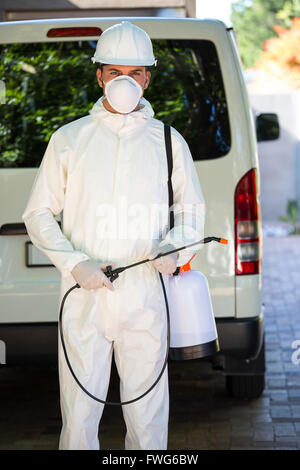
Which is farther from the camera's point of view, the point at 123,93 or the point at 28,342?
the point at 28,342

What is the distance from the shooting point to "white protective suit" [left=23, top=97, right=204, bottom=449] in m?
3.43

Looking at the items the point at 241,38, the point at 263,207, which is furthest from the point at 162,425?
the point at 241,38

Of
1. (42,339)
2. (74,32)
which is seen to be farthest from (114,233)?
(74,32)

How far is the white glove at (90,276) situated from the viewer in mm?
3285

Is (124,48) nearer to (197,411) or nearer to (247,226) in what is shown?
(247,226)

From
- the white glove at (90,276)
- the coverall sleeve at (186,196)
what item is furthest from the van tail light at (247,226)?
the white glove at (90,276)

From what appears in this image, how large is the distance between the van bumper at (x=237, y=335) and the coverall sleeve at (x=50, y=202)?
1.55m

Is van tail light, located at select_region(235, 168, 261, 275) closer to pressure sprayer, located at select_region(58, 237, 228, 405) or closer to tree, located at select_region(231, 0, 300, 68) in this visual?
pressure sprayer, located at select_region(58, 237, 228, 405)

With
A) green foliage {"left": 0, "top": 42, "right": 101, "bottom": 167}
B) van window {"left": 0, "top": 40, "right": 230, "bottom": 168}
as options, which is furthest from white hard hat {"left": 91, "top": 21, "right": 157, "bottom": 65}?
green foliage {"left": 0, "top": 42, "right": 101, "bottom": 167}

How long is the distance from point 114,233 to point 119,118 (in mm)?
427

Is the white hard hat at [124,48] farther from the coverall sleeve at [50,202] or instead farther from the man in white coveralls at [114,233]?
the coverall sleeve at [50,202]

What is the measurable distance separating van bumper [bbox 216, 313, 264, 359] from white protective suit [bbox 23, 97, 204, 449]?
50.4 inches

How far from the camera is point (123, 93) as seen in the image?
333cm

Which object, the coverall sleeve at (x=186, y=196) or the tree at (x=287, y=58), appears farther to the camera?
the tree at (x=287, y=58)
